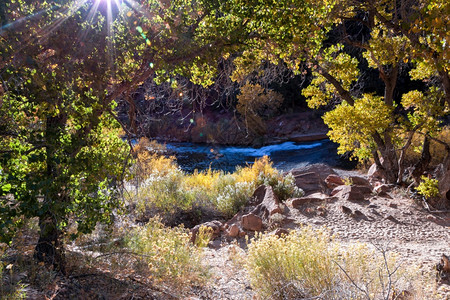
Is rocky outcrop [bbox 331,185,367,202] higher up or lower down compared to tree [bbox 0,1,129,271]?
lower down

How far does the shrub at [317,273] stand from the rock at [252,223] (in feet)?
8.03

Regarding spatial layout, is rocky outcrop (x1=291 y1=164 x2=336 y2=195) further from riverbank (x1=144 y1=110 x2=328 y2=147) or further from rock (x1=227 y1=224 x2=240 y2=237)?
riverbank (x1=144 y1=110 x2=328 y2=147)

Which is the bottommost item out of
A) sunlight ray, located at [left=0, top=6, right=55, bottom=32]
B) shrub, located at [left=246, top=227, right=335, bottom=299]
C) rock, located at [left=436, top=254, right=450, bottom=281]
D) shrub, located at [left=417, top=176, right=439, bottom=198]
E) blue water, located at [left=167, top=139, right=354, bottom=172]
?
blue water, located at [left=167, top=139, right=354, bottom=172]

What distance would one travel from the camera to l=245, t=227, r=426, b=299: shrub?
278 centimetres

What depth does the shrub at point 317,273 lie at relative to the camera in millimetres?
2783

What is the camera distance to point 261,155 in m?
18.7

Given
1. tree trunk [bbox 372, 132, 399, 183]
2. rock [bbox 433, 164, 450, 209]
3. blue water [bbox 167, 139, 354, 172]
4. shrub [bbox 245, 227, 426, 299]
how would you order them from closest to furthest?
1. shrub [bbox 245, 227, 426, 299]
2. rock [bbox 433, 164, 450, 209]
3. tree trunk [bbox 372, 132, 399, 183]
4. blue water [bbox 167, 139, 354, 172]

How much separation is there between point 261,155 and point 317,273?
15.9 metres

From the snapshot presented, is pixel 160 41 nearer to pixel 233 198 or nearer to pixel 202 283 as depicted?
pixel 202 283

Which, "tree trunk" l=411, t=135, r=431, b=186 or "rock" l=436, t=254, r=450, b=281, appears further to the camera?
"tree trunk" l=411, t=135, r=431, b=186

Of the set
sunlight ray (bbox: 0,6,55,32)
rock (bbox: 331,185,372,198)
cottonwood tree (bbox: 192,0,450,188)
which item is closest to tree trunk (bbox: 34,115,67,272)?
sunlight ray (bbox: 0,6,55,32)

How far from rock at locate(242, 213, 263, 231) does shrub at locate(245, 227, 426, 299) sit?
245 centimetres

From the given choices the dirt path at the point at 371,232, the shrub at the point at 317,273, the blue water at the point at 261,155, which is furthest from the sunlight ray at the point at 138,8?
the blue water at the point at 261,155

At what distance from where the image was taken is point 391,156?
781cm
